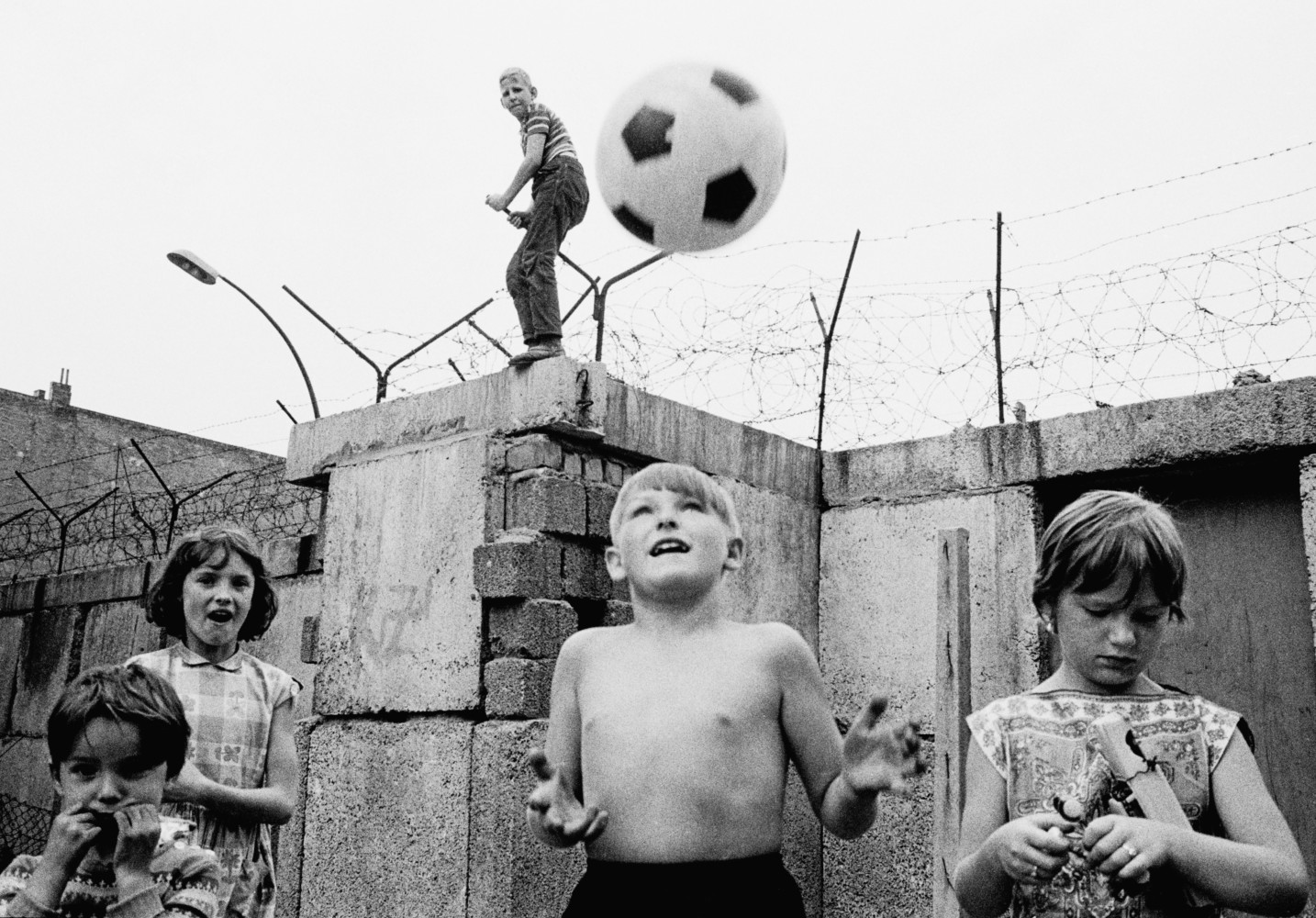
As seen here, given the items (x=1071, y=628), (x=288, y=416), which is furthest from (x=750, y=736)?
(x=288, y=416)

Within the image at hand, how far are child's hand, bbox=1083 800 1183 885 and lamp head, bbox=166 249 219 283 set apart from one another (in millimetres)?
8075

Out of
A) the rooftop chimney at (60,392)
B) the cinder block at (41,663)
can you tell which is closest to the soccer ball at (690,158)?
the cinder block at (41,663)

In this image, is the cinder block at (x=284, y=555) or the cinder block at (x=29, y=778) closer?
the cinder block at (x=284, y=555)

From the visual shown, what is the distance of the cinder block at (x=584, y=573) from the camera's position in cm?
498

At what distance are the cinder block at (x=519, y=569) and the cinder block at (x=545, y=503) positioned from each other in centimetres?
8

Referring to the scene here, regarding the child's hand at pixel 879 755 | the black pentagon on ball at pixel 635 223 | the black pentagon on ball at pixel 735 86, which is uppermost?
the black pentagon on ball at pixel 735 86

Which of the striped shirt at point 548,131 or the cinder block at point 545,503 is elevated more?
the striped shirt at point 548,131

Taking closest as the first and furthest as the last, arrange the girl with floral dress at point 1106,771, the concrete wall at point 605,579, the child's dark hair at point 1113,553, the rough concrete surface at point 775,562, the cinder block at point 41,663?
the girl with floral dress at point 1106,771 → the child's dark hair at point 1113,553 → the concrete wall at point 605,579 → the rough concrete surface at point 775,562 → the cinder block at point 41,663

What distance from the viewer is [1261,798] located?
2.04 meters

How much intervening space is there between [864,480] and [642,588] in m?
3.39

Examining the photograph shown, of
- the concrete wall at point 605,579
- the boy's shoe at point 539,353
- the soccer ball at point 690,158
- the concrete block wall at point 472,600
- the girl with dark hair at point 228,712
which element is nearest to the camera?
the girl with dark hair at point 228,712

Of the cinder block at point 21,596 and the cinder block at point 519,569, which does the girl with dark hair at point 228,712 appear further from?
the cinder block at point 21,596

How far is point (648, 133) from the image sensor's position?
157 inches

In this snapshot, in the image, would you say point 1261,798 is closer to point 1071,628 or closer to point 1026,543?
point 1071,628
